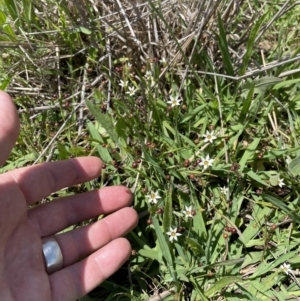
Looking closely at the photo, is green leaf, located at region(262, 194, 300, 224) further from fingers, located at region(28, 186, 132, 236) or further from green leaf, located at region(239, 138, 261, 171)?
fingers, located at region(28, 186, 132, 236)

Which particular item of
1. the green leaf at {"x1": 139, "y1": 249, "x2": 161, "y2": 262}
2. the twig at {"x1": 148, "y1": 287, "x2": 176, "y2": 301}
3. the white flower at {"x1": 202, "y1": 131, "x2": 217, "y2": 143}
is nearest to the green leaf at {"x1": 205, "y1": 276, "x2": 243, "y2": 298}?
the twig at {"x1": 148, "y1": 287, "x2": 176, "y2": 301}

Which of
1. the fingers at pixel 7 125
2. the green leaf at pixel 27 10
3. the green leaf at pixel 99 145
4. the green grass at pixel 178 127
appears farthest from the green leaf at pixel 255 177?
the green leaf at pixel 27 10

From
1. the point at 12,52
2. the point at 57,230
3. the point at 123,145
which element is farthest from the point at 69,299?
the point at 12,52

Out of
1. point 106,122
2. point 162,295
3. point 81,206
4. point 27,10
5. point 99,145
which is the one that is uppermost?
point 27,10

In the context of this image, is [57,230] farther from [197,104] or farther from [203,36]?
[203,36]

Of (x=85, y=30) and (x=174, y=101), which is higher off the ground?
(x=85, y=30)

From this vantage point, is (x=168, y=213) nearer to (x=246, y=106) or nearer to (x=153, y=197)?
(x=153, y=197)

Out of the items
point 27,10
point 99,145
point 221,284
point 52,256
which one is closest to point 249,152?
point 221,284
